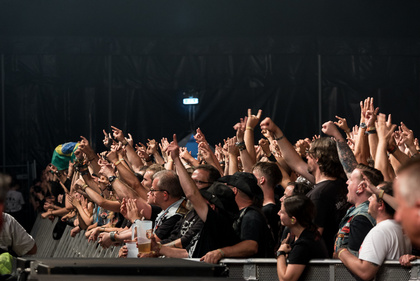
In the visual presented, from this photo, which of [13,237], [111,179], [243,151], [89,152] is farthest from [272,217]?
[89,152]

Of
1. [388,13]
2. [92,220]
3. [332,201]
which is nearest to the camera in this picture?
[332,201]

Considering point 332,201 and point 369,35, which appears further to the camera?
point 369,35

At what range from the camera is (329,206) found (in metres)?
4.95

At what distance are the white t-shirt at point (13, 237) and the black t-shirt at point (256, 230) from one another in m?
1.52

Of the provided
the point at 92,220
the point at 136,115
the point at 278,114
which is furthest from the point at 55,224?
the point at 278,114

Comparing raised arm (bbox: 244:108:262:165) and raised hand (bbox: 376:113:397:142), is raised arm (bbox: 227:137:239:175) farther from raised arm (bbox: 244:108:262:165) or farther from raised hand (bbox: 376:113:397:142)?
raised hand (bbox: 376:113:397:142)

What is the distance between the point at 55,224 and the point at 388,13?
7560 millimetres

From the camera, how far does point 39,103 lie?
16.1 metres

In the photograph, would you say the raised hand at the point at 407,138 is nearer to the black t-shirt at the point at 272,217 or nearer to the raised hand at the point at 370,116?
the raised hand at the point at 370,116

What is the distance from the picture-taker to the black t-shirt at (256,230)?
5051 mm

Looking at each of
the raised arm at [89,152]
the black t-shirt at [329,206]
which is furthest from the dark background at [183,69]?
the black t-shirt at [329,206]

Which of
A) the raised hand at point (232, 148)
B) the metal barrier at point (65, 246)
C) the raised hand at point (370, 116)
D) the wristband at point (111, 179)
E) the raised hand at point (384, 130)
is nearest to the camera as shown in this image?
the raised hand at point (384, 130)

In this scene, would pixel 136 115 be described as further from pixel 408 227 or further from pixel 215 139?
pixel 408 227

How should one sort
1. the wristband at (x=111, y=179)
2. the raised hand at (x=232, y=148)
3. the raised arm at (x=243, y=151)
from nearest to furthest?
the raised arm at (x=243, y=151)
the raised hand at (x=232, y=148)
the wristband at (x=111, y=179)
